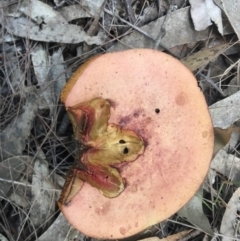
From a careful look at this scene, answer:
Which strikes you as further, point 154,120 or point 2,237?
point 2,237

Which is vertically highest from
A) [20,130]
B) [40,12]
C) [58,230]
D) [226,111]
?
[40,12]

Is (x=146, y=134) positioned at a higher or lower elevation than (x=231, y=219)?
higher

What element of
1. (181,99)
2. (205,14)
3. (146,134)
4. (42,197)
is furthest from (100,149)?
→ (205,14)

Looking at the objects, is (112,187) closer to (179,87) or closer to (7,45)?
(179,87)

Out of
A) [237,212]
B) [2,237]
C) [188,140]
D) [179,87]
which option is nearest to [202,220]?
[237,212]

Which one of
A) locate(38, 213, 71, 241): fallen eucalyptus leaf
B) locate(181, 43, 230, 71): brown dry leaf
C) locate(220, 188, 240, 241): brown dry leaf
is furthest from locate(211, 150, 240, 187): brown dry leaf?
locate(38, 213, 71, 241): fallen eucalyptus leaf

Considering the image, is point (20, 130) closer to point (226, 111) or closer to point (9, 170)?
point (9, 170)
